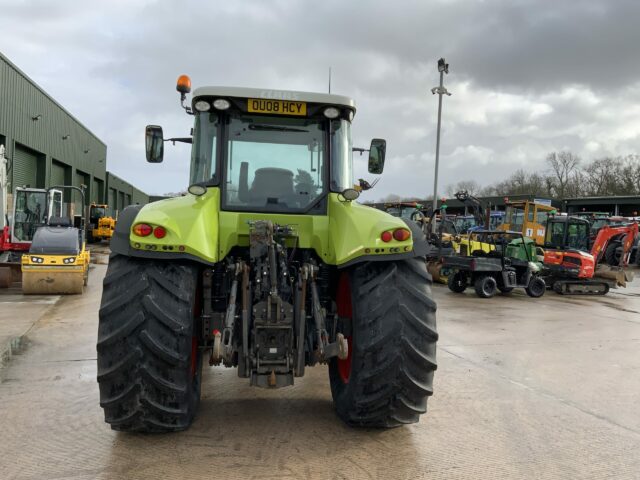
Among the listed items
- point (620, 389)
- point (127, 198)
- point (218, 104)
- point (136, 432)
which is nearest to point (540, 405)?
point (620, 389)

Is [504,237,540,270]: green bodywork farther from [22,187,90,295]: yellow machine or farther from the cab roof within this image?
the cab roof

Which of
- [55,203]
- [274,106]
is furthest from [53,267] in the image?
[274,106]

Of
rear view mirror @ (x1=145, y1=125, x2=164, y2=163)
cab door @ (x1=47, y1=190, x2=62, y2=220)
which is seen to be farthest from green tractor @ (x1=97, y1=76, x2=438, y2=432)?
cab door @ (x1=47, y1=190, x2=62, y2=220)

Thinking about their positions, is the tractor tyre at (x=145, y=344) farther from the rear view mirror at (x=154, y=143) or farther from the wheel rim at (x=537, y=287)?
the wheel rim at (x=537, y=287)

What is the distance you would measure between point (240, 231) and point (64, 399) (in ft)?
7.50

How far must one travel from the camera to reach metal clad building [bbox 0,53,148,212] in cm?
2178

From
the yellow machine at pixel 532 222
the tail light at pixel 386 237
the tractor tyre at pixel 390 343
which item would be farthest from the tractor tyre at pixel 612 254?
the tail light at pixel 386 237

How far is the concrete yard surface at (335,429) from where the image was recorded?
349 centimetres

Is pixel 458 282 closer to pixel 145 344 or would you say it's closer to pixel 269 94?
pixel 269 94

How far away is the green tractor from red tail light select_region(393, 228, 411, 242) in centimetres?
3

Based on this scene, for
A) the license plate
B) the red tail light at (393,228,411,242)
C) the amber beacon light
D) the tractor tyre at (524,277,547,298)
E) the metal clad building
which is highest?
the metal clad building

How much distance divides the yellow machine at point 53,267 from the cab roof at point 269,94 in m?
8.42

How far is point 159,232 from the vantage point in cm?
360

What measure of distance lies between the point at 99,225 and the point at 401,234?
104 feet
